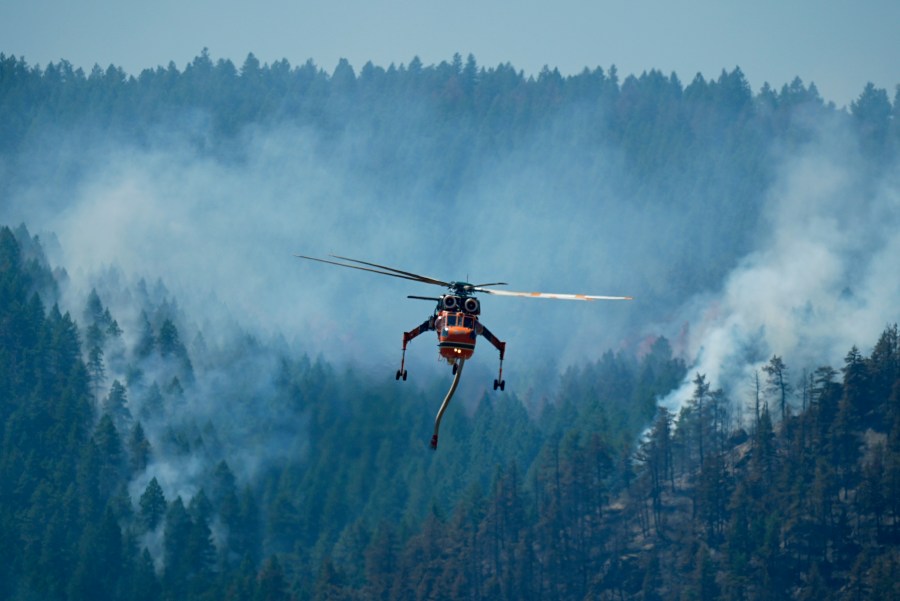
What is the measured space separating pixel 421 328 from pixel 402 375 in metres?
4.12

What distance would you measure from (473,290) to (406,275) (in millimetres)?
3300

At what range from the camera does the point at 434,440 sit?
231ft

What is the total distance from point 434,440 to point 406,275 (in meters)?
6.33

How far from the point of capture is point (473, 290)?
72688mm

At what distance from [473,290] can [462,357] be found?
289 cm

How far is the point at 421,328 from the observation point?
7362cm

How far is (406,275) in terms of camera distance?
7069 centimetres

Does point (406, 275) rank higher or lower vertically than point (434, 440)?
higher

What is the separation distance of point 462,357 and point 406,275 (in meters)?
3.86

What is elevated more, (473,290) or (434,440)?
(473,290)

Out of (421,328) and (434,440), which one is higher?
(421,328)

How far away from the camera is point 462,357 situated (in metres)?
71.4

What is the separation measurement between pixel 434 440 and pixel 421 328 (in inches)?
208
